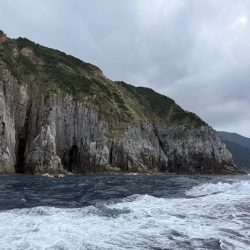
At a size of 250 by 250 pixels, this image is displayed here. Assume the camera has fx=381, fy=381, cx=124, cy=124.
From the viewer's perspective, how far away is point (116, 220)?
16781mm

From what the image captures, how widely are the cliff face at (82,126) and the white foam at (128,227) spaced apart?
42137mm

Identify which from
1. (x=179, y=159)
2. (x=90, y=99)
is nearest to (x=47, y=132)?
(x=90, y=99)

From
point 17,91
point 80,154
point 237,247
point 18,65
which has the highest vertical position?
point 18,65

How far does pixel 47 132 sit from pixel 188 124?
186 ft

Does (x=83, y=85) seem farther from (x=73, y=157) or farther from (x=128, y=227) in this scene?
(x=128, y=227)

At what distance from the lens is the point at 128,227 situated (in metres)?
15.4

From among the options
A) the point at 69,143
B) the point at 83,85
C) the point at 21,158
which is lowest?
the point at 21,158

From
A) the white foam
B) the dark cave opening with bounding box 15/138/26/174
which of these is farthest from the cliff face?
the white foam

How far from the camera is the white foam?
1273 cm

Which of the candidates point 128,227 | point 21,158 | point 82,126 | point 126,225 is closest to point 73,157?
point 82,126

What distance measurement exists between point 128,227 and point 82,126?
68059mm

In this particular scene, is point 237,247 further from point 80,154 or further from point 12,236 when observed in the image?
point 80,154

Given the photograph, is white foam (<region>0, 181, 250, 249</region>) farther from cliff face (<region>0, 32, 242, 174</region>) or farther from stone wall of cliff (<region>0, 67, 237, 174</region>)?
stone wall of cliff (<region>0, 67, 237, 174</region>)

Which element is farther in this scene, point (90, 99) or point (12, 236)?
point (90, 99)
